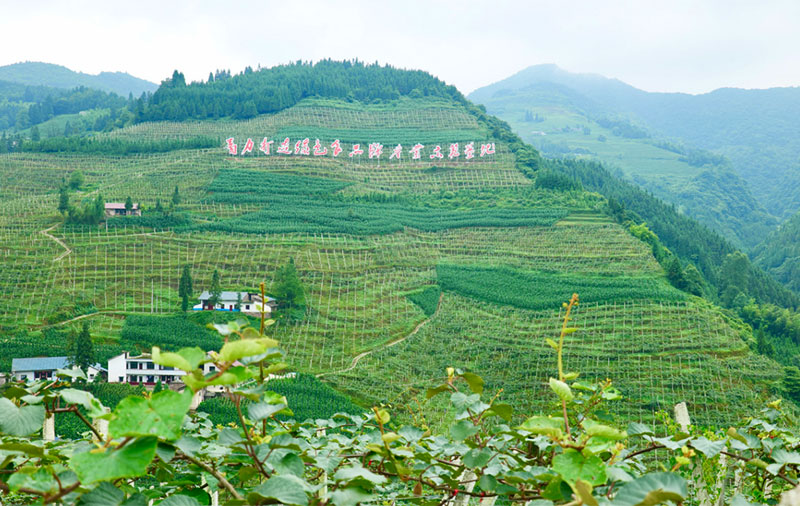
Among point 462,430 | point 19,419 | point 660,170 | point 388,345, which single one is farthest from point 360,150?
point 660,170

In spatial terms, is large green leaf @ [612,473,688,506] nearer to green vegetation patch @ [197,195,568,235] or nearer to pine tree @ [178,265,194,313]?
pine tree @ [178,265,194,313]

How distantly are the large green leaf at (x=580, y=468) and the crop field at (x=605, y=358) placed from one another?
1577 centimetres

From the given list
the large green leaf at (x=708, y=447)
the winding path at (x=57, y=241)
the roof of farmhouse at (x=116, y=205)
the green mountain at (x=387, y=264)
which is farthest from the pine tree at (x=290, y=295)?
the large green leaf at (x=708, y=447)

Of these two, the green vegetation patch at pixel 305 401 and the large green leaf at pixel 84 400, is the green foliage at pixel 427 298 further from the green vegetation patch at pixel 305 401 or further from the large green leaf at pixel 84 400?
the large green leaf at pixel 84 400

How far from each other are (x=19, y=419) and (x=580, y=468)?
75 cm

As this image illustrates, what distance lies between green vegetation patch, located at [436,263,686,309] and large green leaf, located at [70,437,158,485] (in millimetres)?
22295

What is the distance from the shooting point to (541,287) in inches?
926

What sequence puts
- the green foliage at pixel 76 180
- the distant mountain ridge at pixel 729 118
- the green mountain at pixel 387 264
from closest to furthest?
the green mountain at pixel 387 264
the green foliage at pixel 76 180
the distant mountain ridge at pixel 729 118

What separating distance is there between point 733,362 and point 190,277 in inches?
756

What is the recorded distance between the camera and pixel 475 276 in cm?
2483

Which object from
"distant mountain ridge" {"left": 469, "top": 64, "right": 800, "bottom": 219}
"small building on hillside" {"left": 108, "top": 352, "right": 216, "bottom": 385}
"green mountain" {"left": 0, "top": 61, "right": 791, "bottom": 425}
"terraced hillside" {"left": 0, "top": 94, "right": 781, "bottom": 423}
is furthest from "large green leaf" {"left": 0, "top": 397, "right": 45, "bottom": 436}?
"distant mountain ridge" {"left": 469, "top": 64, "right": 800, "bottom": 219}

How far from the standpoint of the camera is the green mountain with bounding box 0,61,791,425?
18656 millimetres

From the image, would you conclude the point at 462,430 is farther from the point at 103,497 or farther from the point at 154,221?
the point at 154,221

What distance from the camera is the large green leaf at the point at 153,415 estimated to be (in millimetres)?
615
